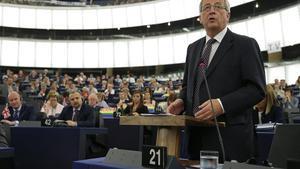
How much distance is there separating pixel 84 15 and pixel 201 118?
790 inches

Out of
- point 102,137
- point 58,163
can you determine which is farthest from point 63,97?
point 58,163

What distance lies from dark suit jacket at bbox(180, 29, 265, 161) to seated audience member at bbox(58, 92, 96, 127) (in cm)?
356

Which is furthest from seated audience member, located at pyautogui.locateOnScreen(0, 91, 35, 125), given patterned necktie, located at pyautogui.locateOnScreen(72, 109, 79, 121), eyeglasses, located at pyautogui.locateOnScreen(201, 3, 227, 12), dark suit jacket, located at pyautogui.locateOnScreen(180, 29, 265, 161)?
eyeglasses, located at pyautogui.locateOnScreen(201, 3, 227, 12)

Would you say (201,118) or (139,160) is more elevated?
(201,118)

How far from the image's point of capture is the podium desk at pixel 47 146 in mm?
3668

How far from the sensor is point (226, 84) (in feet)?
5.06

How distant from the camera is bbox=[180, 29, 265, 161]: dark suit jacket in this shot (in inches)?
57.4

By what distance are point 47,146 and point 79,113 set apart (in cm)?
145

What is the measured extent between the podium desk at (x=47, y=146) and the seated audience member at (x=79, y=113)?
1.10 m

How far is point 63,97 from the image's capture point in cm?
801

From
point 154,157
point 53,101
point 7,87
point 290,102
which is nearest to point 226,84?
point 154,157

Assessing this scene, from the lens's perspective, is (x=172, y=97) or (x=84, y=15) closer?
(x=172, y=97)

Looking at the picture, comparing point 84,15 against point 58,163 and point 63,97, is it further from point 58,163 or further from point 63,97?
point 58,163

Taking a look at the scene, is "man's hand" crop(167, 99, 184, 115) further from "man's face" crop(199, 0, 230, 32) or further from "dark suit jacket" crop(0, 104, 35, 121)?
"dark suit jacket" crop(0, 104, 35, 121)
